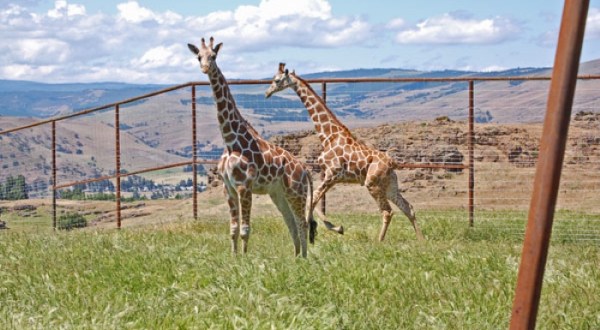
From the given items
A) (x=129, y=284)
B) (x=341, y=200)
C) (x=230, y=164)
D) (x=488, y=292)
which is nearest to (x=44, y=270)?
(x=129, y=284)

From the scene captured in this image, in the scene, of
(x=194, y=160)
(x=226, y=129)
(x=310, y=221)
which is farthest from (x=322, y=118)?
(x=226, y=129)

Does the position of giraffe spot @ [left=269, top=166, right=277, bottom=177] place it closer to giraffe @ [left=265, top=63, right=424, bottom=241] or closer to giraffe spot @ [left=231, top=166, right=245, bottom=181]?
giraffe spot @ [left=231, top=166, right=245, bottom=181]

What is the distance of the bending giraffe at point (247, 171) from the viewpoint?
11.6 meters

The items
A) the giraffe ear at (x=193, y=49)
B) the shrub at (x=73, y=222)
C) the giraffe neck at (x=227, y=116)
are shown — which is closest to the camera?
the giraffe neck at (x=227, y=116)

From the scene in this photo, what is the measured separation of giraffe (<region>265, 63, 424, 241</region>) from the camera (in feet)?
46.8

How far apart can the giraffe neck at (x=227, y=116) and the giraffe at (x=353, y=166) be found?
2.42m

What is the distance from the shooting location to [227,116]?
11945 millimetres

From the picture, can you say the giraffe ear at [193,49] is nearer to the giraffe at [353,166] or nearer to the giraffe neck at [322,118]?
the giraffe at [353,166]

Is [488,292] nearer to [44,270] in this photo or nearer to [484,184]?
[44,270]

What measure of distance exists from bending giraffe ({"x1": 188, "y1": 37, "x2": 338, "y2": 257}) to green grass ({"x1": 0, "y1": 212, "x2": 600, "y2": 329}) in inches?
18.5

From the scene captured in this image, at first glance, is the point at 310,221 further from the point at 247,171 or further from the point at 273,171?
the point at 247,171

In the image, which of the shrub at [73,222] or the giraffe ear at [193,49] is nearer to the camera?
the giraffe ear at [193,49]

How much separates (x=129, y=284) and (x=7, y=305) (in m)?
1.07

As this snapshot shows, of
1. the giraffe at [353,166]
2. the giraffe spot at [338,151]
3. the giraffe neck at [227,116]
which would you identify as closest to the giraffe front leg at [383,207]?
the giraffe at [353,166]
